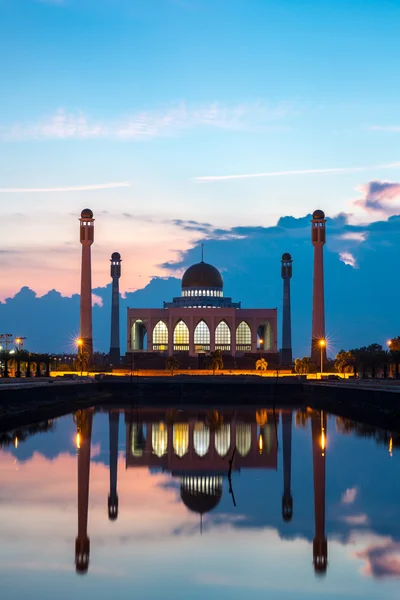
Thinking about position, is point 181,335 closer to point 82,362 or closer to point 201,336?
point 201,336

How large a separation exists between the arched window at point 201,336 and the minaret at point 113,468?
69490 millimetres

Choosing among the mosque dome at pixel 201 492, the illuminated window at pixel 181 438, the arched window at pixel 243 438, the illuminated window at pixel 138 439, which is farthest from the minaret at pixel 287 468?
the illuminated window at pixel 138 439

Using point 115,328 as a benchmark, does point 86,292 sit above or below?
above

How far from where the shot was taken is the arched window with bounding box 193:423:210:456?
40.1m

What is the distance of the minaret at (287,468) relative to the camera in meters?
25.6

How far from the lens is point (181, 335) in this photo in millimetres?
129875

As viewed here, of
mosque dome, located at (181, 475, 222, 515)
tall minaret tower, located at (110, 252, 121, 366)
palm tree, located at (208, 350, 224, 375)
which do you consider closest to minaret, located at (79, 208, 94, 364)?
tall minaret tower, located at (110, 252, 121, 366)

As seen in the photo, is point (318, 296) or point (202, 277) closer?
point (318, 296)

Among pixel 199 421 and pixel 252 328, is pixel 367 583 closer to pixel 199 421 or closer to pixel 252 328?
pixel 199 421

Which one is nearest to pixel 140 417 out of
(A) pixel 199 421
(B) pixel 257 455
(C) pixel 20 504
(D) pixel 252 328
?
(A) pixel 199 421

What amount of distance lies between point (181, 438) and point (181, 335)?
84.8 m

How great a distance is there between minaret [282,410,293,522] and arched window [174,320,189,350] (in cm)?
6977

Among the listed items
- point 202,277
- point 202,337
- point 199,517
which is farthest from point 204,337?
point 199,517

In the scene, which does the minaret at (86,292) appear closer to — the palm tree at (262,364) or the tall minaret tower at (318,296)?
the palm tree at (262,364)
